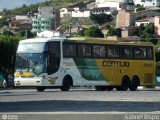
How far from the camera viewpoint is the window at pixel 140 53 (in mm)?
41656

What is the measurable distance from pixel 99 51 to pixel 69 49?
7.66 ft

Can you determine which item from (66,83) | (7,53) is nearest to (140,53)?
(66,83)

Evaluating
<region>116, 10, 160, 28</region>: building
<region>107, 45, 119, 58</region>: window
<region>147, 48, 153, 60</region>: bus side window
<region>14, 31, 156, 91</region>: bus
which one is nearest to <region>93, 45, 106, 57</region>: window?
<region>14, 31, 156, 91</region>: bus

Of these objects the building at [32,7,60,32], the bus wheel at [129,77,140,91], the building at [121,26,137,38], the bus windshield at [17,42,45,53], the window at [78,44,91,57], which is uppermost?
the bus windshield at [17,42,45,53]

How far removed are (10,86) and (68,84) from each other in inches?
771

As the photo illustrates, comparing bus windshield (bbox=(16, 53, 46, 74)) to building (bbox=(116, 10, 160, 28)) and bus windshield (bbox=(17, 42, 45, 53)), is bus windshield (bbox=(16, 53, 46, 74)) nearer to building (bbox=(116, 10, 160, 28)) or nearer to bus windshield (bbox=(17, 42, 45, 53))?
bus windshield (bbox=(17, 42, 45, 53))

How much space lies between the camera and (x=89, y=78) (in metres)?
38.9

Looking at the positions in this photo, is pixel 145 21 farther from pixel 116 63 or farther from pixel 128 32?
pixel 116 63

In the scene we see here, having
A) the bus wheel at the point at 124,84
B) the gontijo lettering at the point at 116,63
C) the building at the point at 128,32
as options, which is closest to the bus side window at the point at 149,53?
the gontijo lettering at the point at 116,63

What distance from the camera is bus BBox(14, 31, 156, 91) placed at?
36844mm

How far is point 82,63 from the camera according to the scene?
38344 millimetres

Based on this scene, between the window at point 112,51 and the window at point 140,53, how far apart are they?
1.66 metres

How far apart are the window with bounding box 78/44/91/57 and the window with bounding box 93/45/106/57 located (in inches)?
18.1

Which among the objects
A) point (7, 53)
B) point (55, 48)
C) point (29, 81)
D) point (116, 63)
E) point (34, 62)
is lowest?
point (7, 53)
